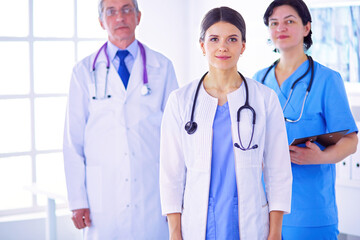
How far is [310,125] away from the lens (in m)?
1.93

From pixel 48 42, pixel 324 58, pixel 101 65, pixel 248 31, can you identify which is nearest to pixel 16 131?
pixel 48 42

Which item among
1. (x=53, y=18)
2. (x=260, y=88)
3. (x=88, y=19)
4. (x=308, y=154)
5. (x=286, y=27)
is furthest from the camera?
(x=88, y=19)

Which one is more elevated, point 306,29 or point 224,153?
point 306,29

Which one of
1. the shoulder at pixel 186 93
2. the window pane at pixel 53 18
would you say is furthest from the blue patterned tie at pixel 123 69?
the window pane at pixel 53 18

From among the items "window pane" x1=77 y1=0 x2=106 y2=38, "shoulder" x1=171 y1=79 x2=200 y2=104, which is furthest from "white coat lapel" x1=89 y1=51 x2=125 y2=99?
"window pane" x1=77 y1=0 x2=106 y2=38

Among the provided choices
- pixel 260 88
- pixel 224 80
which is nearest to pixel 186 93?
pixel 224 80

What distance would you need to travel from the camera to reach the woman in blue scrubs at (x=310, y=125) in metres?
1.92

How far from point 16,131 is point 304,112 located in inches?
84.8

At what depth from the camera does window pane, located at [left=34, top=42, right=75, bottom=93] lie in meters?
3.39

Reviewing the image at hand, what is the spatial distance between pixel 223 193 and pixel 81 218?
76cm

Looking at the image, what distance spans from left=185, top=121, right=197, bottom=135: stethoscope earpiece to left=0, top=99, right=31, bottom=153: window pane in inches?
81.8

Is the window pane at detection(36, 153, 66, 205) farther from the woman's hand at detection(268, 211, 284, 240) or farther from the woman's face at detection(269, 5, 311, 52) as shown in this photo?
the woman's hand at detection(268, 211, 284, 240)

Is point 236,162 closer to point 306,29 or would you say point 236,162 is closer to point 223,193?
point 223,193

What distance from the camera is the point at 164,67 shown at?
7.08 ft
